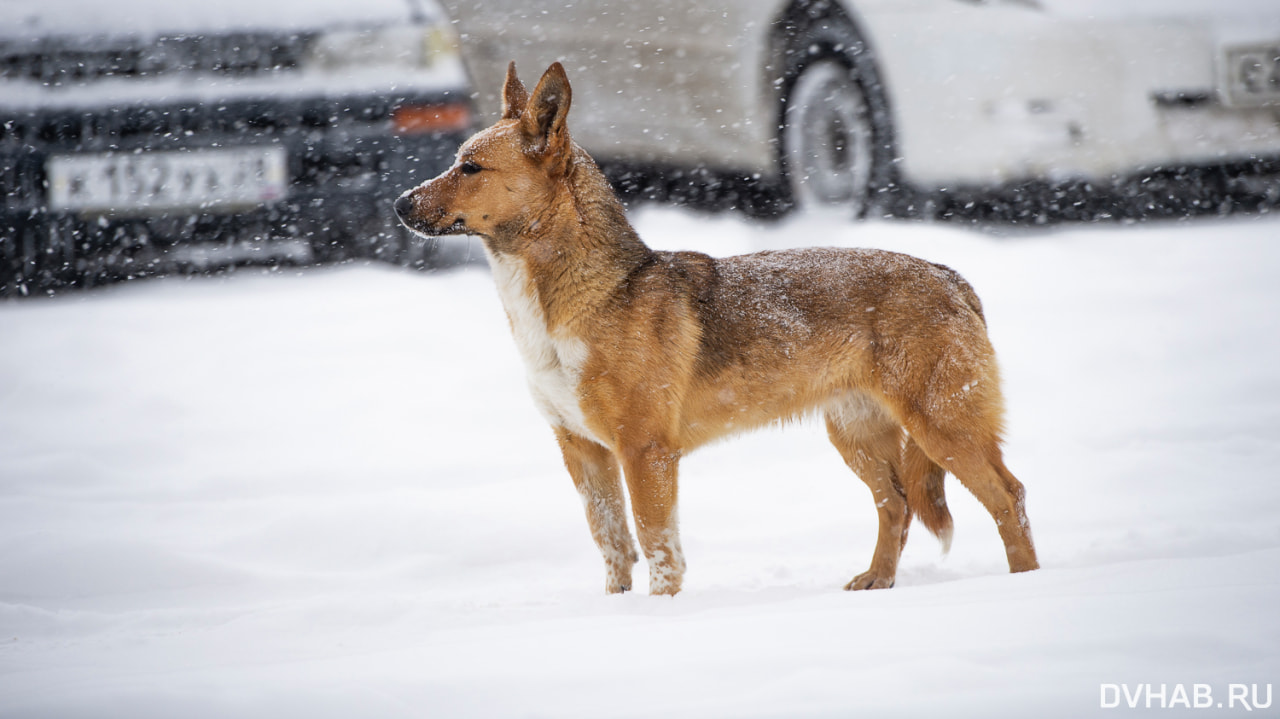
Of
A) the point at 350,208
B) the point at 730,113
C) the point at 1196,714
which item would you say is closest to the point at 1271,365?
the point at 730,113

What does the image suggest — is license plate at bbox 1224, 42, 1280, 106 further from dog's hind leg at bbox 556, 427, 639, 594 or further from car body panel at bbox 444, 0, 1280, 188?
dog's hind leg at bbox 556, 427, 639, 594

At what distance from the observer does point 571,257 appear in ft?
9.86

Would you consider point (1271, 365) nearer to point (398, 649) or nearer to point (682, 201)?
point (682, 201)

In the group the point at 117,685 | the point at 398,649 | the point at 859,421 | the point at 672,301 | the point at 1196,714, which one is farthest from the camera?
the point at 859,421

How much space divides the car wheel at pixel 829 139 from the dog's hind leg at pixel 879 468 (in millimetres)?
2777

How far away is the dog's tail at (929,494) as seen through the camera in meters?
3.32

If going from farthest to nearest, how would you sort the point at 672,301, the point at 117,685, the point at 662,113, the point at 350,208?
the point at 662,113 → the point at 350,208 → the point at 672,301 → the point at 117,685

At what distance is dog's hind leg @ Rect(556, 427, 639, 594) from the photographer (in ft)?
10.5

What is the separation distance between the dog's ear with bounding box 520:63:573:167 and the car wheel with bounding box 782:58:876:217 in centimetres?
319

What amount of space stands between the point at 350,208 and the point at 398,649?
11.2 ft

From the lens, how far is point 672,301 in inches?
121


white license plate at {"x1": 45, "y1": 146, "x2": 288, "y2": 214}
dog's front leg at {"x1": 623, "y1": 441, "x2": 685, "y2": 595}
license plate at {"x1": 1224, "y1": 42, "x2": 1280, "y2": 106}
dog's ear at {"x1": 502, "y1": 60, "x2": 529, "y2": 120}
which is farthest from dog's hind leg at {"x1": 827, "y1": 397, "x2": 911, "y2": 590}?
license plate at {"x1": 1224, "y1": 42, "x2": 1280, "y2": 106}

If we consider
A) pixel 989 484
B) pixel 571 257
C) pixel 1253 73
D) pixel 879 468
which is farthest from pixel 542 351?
pixel 1253 73

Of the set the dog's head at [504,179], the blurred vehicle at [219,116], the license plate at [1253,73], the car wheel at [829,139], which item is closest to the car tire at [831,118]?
the car wheel at [829,139]
